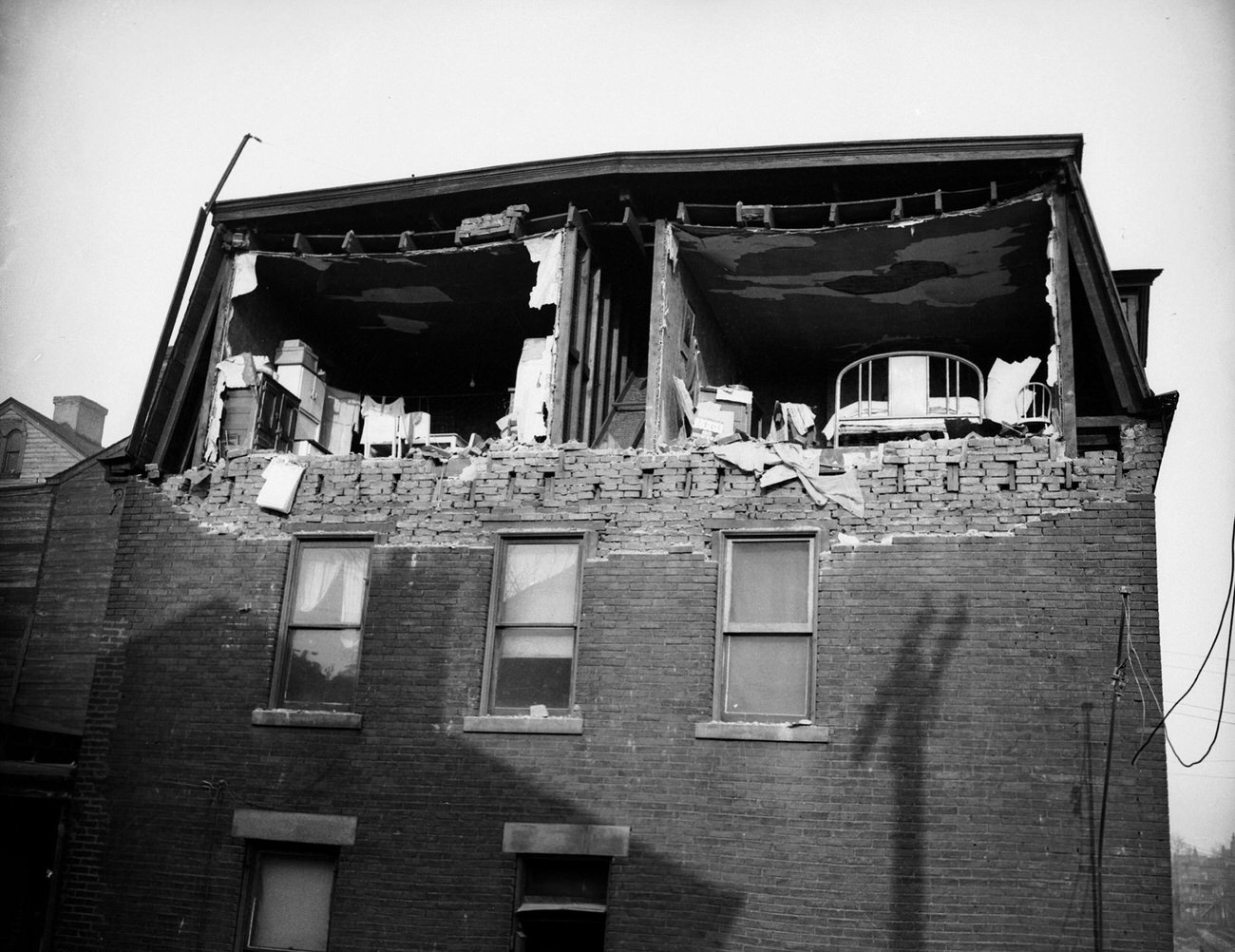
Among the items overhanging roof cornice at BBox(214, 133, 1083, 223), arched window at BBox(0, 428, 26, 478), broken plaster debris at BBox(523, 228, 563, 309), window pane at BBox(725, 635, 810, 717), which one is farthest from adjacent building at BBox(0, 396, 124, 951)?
window pane at BBox(725, 635, 810, 717)

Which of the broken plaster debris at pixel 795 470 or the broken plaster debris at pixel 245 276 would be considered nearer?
the broken plaster debris at pixel 795 470

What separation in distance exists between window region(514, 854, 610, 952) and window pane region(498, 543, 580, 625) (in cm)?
227

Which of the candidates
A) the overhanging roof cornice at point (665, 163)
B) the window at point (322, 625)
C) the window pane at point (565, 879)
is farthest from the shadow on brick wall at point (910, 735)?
the window at point (322, 625)

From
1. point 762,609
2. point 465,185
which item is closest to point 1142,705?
point 762,609

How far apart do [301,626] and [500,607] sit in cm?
215

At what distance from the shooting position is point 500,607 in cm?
1250

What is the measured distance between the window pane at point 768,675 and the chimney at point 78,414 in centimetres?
2352

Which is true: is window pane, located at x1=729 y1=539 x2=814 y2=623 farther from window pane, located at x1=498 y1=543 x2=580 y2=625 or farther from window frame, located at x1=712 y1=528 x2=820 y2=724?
window pane, located at x1=498 y1=543 x2=580 y2=625

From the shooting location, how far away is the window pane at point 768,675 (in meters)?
11.5

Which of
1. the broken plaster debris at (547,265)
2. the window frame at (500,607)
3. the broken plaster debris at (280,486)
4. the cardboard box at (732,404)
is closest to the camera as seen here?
the window frame at (500,607)

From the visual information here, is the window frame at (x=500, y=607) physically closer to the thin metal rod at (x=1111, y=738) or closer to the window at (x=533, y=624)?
the window at (x=533, y=624)

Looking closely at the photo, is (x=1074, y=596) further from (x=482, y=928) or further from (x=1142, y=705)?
(x=482, y=928)

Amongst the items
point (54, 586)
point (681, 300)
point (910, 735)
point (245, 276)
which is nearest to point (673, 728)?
point (910, 735)

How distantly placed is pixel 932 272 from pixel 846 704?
17.4 ft
